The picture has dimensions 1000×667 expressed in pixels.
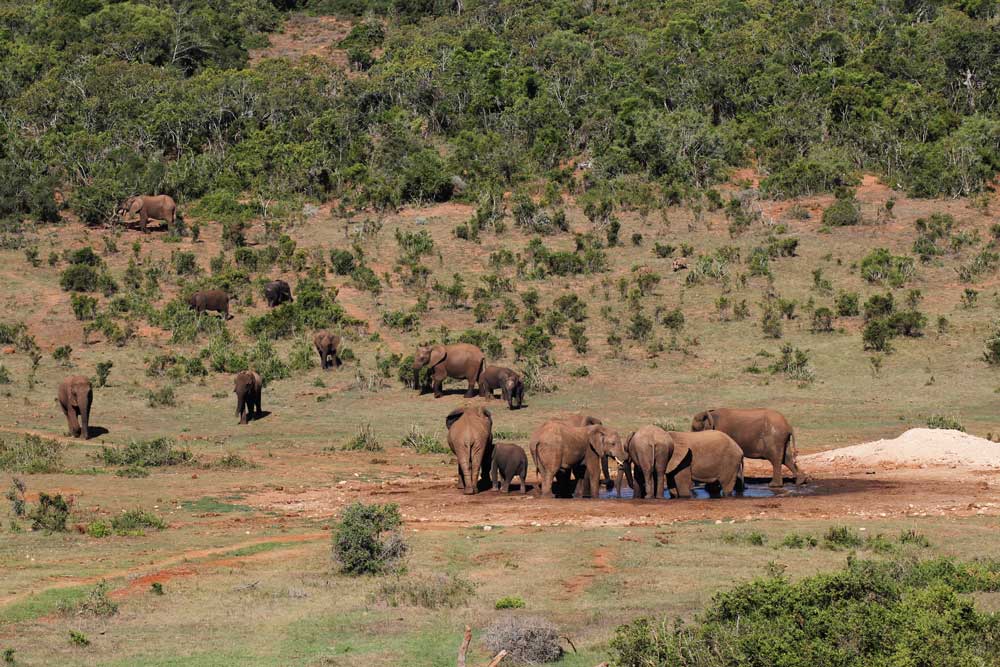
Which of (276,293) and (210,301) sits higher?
(276,293)

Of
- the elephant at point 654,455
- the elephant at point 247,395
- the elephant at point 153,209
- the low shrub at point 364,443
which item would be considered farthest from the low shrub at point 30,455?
the elephant at point 153,209

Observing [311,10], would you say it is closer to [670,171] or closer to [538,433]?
[670,171]

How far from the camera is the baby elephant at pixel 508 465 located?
23.2 meters

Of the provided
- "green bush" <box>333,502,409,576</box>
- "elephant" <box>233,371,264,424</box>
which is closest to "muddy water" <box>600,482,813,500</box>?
"green bush" <box>333,502,409,576</box>

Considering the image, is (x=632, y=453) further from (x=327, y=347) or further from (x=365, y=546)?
(x=327, y=347)

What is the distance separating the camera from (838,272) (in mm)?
44000

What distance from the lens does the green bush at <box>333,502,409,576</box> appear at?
16.1 metres

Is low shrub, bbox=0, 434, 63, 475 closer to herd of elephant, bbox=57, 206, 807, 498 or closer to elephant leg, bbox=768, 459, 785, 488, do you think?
herd of elephant, bbox=57, 206, 807, 498

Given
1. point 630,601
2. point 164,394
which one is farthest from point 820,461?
point 164,394

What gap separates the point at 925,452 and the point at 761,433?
3.23 meters

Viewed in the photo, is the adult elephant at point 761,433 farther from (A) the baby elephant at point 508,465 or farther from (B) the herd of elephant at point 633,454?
(A) the baby elephant at point 508,465

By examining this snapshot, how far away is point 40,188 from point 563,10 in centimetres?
3966

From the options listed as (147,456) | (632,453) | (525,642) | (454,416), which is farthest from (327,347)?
(525,642)

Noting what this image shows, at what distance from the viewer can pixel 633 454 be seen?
22062mm
